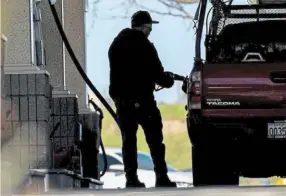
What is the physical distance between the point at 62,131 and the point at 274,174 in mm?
4038

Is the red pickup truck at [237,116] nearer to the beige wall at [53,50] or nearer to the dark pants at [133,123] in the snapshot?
the dark pants at [133,123]

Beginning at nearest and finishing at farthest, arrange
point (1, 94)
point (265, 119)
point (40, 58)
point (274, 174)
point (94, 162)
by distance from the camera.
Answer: point (1, 94) < point (265, 119) < point (274, 174) < point (40, 58) < point (94, 162)

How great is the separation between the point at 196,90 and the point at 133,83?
1606mm

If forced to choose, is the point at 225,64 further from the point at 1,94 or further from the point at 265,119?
the point at 1,94

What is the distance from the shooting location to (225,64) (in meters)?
13.2

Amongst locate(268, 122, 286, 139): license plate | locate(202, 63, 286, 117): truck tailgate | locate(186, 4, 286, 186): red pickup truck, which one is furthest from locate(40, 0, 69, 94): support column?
locate(268, 122, 286, 139): license plate

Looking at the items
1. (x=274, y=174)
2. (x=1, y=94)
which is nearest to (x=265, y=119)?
(x=274, y=174)

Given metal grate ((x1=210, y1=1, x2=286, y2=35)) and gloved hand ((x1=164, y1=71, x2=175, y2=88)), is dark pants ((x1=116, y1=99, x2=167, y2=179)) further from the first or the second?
metal grate ((x1=210, y1=1, x2=286, y2=35))

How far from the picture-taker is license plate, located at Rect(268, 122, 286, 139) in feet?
42.7

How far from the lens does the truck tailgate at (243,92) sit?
42.7 ft

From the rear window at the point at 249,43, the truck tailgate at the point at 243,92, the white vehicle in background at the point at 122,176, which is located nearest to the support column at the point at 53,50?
the white vehicle in background at the point at 122,176

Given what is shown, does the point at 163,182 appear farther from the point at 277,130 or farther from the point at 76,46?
the point at 76,46

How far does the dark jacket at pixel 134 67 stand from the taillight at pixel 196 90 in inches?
56.6

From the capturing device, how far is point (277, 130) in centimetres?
1302
